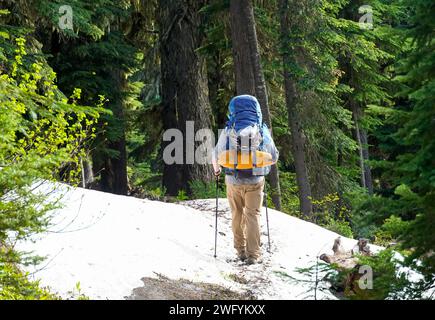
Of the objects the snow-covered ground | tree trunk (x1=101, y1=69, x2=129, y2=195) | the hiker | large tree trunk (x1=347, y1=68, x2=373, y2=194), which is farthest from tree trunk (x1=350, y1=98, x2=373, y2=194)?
the hiker

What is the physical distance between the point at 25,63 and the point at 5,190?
6096 mm

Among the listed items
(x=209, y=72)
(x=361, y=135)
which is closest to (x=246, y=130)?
(x=209, y=72)

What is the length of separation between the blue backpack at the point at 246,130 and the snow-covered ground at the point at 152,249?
1.41 metres

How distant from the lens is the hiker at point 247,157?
9.67 m

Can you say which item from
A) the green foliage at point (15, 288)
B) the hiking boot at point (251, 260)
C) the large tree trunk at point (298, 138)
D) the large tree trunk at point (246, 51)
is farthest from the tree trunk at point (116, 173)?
the green foliage at point (15, 288)

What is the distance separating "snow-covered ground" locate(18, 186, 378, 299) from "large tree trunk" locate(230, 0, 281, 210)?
11.7 ft

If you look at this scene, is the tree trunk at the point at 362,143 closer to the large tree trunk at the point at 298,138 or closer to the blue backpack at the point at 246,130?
the large tree trunk at the point at 298,138

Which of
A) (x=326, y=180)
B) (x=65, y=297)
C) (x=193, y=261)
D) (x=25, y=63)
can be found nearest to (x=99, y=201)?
(x=193, y=261)

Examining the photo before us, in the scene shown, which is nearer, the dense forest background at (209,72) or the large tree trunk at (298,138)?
the dense forest background at (209,72)

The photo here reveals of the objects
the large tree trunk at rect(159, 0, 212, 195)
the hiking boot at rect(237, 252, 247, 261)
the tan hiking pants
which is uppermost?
the large tree trunk at rect(159, 0, 212, 195)

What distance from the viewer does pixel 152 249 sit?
9.47 metres

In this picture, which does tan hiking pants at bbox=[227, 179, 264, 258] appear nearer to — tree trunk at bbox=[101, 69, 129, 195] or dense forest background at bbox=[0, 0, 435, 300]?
dense forest background at bbox=[0, 0, 435, 300]

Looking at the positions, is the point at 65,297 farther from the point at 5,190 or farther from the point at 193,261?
the point at 193,261

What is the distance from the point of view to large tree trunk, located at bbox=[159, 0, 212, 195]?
1784cm
